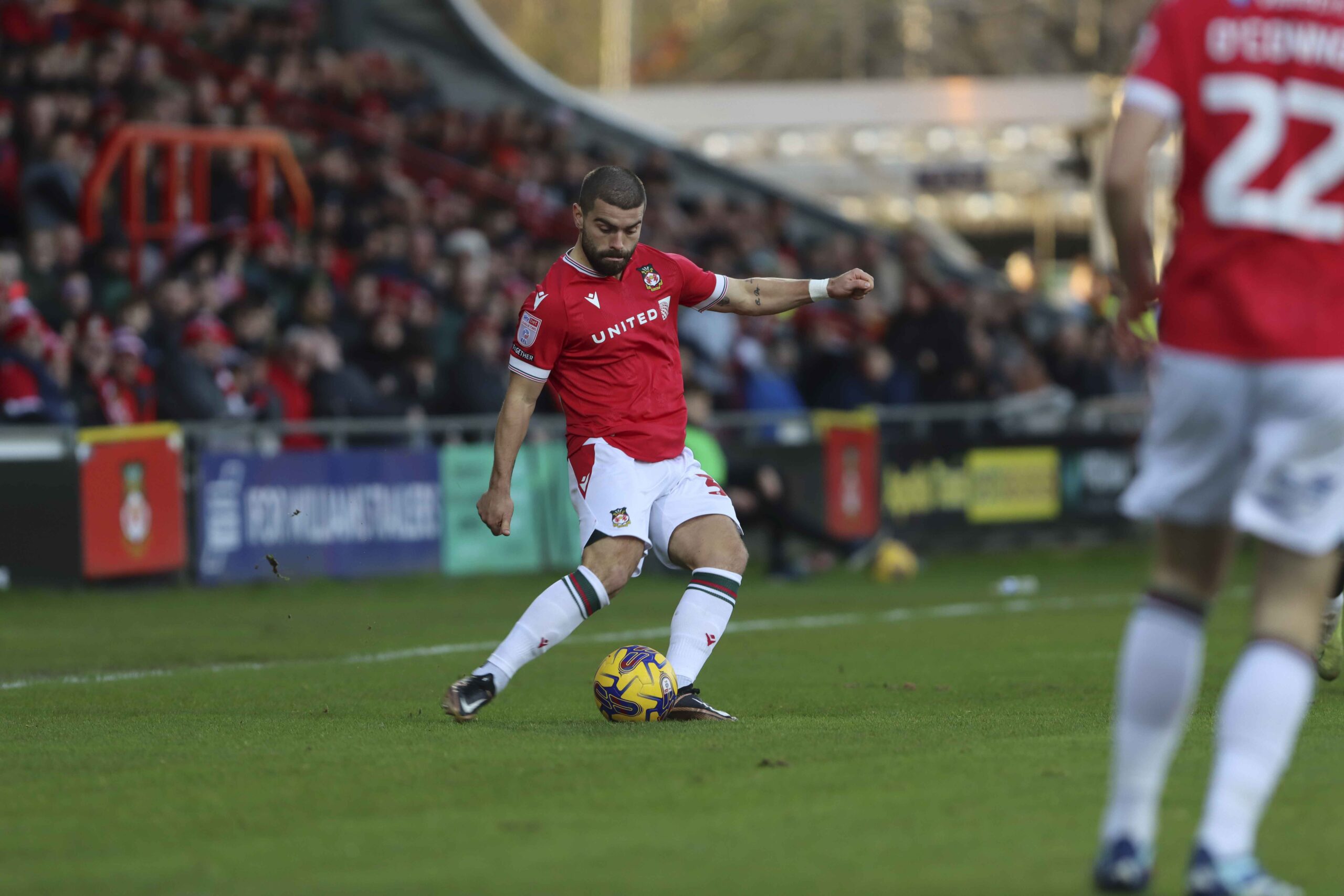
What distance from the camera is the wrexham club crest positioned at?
8237 mm

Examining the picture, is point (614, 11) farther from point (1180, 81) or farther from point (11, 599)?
point (1180, 81)

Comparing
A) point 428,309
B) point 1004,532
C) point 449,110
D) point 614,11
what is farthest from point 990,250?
point 428,309

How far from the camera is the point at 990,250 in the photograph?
48469mm

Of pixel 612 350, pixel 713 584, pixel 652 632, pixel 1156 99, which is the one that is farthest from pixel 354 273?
pixel 1156 99

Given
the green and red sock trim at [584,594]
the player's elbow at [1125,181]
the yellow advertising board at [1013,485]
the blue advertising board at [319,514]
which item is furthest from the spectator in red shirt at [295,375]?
the player's elbow at [1125,181]

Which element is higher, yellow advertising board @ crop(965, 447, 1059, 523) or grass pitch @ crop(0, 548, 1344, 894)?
grass pitch @ crop(0, 548, 1344, 894)

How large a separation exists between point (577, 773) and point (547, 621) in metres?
1.58

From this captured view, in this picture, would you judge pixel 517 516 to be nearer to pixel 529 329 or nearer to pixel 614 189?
pixel 529 329

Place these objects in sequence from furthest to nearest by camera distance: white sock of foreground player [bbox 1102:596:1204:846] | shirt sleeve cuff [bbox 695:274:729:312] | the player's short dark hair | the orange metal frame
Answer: the orange metal frame < shirt sleeve cuff [bbox 695:274:729:312] < the player's short dark hair < white sock of foreground player [bbox 1102:596:1204:846]

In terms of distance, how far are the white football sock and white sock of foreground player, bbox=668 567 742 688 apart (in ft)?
9.65

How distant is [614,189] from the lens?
780 cm

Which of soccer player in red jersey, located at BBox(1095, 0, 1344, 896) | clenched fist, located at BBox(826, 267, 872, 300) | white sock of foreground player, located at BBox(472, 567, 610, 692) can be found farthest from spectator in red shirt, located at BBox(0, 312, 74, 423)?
soccer player in red jersey, located at BBox(1095, 0, 1344, 896)

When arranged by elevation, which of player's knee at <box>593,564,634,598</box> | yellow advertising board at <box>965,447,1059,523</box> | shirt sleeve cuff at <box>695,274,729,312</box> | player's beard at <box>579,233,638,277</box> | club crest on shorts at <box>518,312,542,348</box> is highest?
player's beard at <box>579,233,638,277</box>

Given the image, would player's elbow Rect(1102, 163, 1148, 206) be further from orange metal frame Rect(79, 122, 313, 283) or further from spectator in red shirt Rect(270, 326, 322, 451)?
orange metal frame Rect(79, 122, 313, 283)
